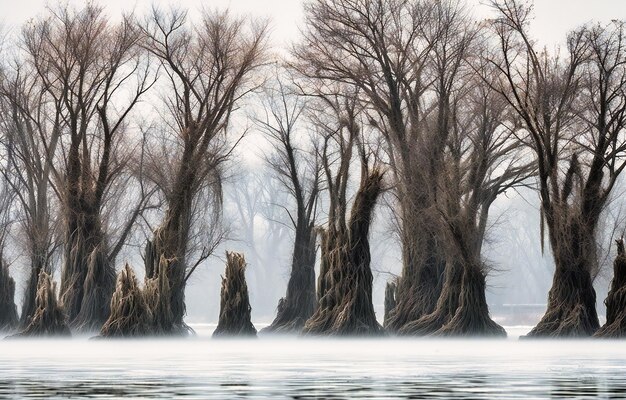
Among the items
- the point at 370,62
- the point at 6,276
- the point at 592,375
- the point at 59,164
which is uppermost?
the point at 370,62

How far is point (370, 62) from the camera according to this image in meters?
39.8

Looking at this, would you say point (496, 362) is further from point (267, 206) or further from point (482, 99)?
point (267, 206)

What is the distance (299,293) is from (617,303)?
11.3 metres

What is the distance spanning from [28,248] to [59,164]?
4.38 m

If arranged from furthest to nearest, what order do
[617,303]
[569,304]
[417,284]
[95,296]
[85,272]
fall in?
1. [85,272]
2. [95,296]
3. [417,284]
4. [569,304]
5. [617,303]

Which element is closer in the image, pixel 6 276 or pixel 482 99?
pixel 482 99

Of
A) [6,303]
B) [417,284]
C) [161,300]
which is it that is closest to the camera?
[161,300]

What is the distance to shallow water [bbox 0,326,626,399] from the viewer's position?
1477 cm

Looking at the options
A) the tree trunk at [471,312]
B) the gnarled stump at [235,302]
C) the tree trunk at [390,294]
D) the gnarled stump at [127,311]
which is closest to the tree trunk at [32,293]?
the gnarled stump at [127,311]

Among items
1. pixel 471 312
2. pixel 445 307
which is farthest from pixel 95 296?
pixel 471 312

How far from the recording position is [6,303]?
45.0 metres

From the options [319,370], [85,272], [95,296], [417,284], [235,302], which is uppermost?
[85,272]

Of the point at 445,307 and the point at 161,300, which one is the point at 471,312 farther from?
the point at 161,300

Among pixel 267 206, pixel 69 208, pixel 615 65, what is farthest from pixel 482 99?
pixel 267 206
